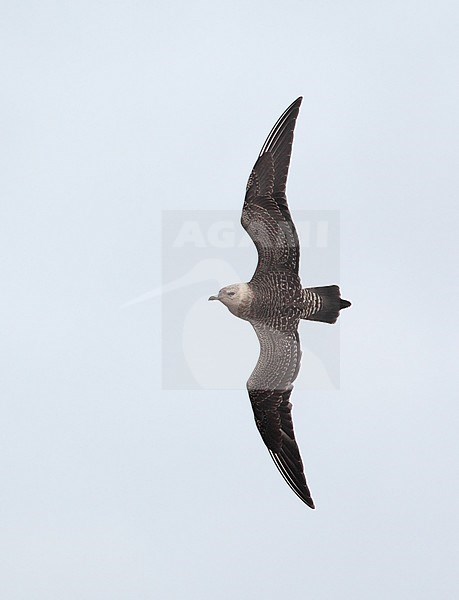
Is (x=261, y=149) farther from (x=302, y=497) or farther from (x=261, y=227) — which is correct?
(x=302, y=497)

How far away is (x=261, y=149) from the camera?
24172mm

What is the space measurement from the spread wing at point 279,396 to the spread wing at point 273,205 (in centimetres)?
192

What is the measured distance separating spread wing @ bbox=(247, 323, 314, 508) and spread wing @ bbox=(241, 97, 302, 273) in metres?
1.92

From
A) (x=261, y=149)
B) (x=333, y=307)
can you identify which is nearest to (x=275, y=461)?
(x=333, y=307)

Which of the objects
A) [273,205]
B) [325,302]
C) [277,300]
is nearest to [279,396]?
[277,300]

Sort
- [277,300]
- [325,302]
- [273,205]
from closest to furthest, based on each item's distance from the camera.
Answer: [325,302]
[273,205]
[277,300]

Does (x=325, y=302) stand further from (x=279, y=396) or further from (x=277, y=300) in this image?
(x=279, y=396)

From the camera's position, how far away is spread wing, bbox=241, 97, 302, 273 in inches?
917

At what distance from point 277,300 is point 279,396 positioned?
8.23ft

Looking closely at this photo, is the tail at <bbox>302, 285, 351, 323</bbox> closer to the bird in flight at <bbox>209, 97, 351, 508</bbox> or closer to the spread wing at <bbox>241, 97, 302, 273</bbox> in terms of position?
the bird in flight at <bbox>209, 97, 351, 508</bbox>

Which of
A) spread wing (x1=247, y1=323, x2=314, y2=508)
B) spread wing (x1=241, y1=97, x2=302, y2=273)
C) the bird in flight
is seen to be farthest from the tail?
spread wing (x1=247, y1=323, x2=314, y2=508)

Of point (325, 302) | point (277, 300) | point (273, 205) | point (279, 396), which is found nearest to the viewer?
point (325, 302)

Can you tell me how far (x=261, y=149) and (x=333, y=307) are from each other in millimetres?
4375

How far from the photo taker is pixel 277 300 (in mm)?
23594
